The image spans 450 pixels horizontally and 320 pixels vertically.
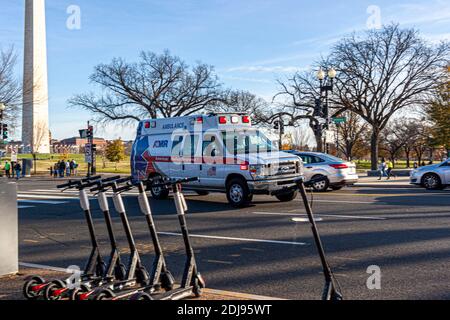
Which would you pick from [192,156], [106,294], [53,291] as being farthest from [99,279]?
[192,156]

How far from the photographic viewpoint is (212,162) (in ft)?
45.8

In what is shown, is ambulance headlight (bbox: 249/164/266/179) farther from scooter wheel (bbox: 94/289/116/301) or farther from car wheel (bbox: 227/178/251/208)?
scooter wheel (bbox: 94/289/116/301)

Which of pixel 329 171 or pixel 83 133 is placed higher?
pixel 83 133

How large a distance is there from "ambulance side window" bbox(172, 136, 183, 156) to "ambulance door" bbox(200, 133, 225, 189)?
3.55ft

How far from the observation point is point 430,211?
38.8 feet

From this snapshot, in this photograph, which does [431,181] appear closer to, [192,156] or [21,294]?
[192,156]

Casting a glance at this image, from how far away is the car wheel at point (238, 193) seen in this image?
1315cm

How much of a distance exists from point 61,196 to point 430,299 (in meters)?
15.7

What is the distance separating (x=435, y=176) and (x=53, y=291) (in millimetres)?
17984

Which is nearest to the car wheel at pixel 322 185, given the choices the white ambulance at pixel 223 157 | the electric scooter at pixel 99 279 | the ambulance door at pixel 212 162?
the white ambulance at pixel 223 157

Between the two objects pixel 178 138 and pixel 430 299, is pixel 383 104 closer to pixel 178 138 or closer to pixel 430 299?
pixel 178 138

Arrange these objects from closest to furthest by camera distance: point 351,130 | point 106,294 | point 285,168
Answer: point 106,294, point 285,168, point 351,130

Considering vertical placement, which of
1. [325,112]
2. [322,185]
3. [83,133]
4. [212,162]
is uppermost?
[325,112]
